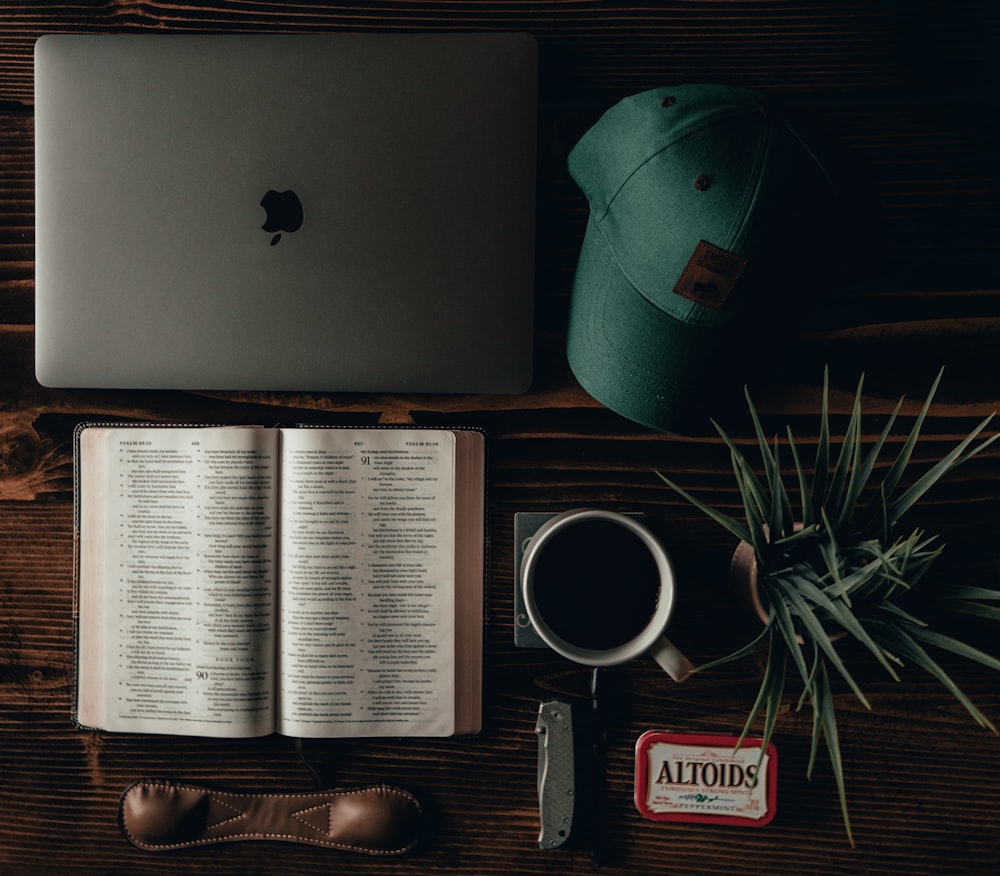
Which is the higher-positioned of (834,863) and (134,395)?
(134,395)

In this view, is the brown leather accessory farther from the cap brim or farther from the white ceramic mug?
the cap brim

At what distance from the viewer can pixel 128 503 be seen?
805 mm

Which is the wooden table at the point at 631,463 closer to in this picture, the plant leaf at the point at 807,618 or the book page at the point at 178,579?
the book page at the point at 178,579

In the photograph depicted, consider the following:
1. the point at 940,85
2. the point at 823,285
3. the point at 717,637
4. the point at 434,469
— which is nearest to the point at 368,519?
the point at 434,469

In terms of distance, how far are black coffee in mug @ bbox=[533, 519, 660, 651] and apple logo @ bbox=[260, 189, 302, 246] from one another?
1.21ft

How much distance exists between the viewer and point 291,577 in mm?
797

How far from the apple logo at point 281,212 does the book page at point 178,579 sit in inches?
7.6

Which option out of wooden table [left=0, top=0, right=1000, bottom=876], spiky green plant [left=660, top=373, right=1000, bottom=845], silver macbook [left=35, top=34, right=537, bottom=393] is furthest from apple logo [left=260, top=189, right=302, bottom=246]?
spiky green plant [left=660, top=373, right=1000, bottom=845]

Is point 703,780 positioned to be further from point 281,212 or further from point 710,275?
point 281,212

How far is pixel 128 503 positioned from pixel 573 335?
1.53ft

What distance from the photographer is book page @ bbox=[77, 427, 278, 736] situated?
2.61 feet

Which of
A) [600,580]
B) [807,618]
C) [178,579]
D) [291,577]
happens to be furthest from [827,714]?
[178,579]

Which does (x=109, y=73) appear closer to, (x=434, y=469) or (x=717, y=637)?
(x=434, y=469)

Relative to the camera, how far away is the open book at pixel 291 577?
0.80 m
